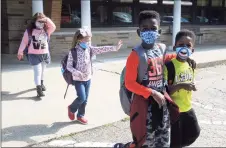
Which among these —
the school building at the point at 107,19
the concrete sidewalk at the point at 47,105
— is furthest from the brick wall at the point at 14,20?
the concrete sidewalk at the point at 47,105

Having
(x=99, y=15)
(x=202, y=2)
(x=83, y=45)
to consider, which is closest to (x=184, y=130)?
(x=83, y=45)

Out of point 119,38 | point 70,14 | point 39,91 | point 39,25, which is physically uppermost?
point 70,14

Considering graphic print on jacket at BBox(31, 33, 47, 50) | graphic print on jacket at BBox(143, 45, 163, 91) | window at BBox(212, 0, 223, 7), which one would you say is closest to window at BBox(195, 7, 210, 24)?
window at BBox(212, 0, 223, 7)

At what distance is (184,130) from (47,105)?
105 inches

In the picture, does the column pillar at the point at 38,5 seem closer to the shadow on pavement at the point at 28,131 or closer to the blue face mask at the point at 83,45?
the blue face mask at the point at 83,45

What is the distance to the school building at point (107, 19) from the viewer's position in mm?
9000

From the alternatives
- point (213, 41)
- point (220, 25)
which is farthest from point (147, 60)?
point (220, 25)

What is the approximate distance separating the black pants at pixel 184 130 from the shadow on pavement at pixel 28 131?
68.4 inches

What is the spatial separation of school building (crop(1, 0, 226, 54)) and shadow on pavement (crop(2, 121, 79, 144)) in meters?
4.38

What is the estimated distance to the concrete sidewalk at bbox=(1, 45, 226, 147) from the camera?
433cm

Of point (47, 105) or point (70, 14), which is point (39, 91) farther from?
point (70, 14)

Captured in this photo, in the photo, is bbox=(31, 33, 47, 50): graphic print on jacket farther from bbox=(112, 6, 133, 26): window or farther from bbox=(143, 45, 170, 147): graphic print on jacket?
bbox=(112, 6, 133, 26): window

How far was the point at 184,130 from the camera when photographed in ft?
10.6

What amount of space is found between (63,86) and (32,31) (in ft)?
4.17
